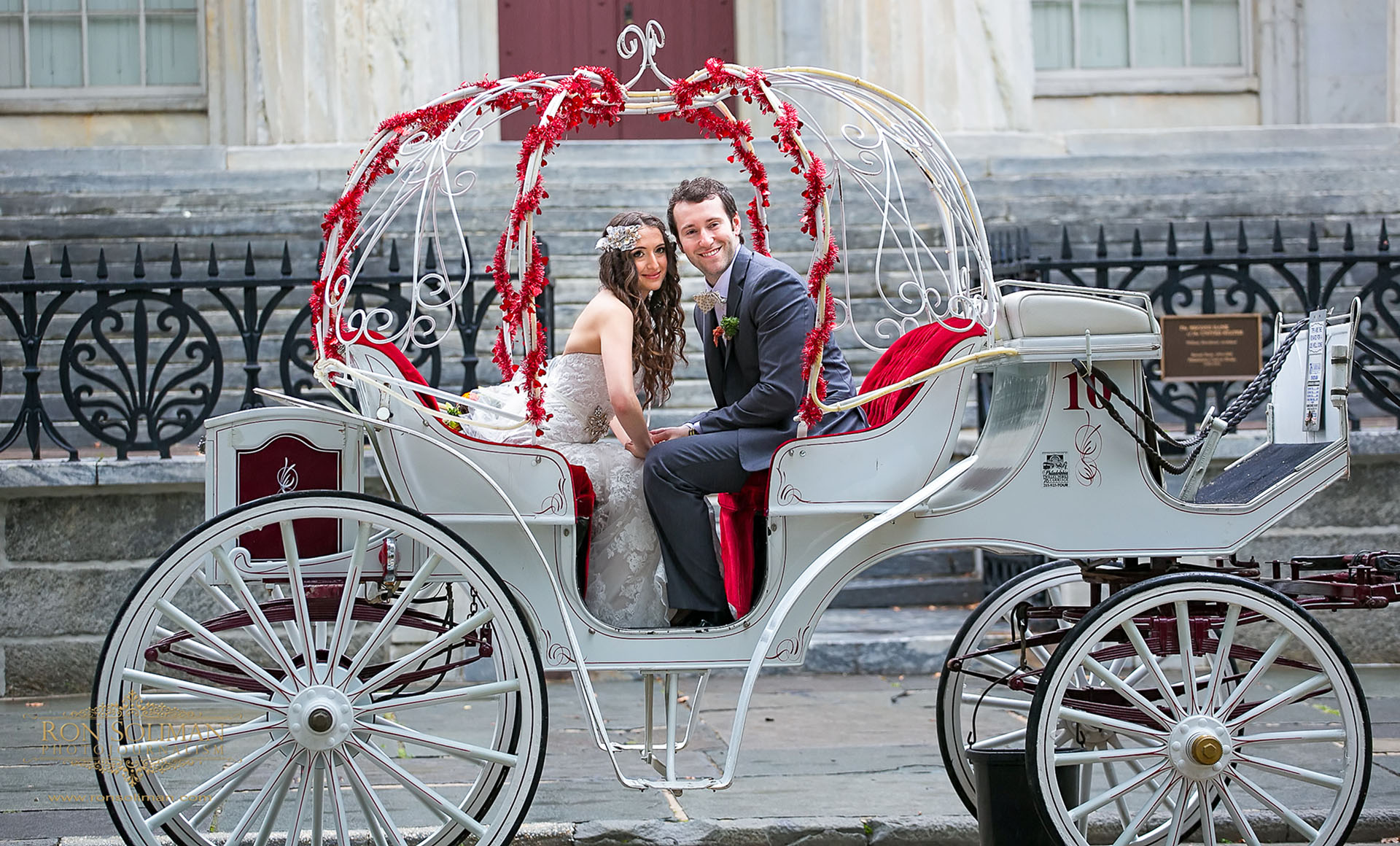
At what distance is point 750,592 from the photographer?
14.7 feet

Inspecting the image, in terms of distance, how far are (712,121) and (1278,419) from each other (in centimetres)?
216

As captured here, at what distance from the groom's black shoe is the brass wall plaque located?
161 inches

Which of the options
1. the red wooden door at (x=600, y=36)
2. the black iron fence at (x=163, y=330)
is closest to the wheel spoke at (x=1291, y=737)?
the black iron fence at (x=163, y=330)

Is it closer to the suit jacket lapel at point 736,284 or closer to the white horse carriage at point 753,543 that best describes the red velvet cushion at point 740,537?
the white horse carriage at point 753,543

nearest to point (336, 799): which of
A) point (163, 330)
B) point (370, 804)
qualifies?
point (370, 804)

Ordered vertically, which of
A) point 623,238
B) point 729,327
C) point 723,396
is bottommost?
point 723,396

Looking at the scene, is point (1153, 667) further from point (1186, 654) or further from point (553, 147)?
point (553, 147)

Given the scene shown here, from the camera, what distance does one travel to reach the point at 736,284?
4.55 metres

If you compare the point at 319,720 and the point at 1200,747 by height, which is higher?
the point at 319,720

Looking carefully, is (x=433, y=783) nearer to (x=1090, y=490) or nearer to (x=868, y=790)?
(x=868, y=790)

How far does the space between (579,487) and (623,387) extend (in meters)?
0.35

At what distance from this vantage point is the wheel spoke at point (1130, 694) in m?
3.96

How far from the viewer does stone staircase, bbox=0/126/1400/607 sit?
899 cm

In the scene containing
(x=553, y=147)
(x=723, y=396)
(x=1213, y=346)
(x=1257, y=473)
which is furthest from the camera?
(x=1213, y=346)
